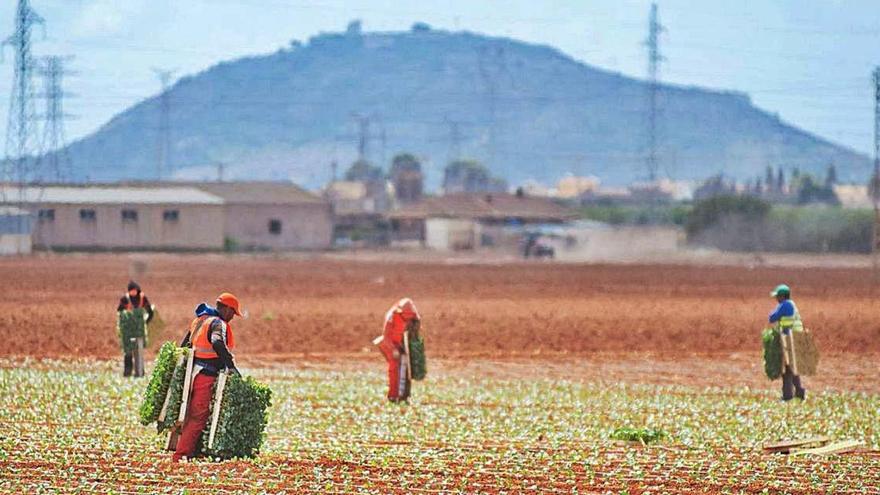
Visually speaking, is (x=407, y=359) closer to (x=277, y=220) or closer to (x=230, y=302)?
(x=230, y=302)

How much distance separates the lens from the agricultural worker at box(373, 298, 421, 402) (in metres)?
25.9

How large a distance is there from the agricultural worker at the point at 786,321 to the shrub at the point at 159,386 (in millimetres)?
11548

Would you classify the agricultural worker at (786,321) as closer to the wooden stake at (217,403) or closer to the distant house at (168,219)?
the wooden stake at (217,403)

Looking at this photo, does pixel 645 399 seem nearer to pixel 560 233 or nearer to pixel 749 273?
pixel 749 273

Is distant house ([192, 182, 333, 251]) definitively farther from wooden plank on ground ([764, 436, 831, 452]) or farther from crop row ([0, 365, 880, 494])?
wooden plank on ground ([764, 436, 831, 452])

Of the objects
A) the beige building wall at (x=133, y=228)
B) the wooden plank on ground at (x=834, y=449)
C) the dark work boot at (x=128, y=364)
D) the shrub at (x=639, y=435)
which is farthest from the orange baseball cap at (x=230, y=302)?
the beige building wall at (x=133, y=228)

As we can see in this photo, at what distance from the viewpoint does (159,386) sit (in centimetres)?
1814

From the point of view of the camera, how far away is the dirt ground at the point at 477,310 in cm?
3731

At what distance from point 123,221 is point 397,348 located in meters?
72.7

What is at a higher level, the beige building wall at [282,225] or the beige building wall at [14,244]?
the beige building wall at [282,225]

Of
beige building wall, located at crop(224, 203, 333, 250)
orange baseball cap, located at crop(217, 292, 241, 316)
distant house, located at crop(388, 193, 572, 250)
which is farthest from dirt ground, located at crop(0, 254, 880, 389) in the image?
distant house, located at crop(388, 193, 572, 250)

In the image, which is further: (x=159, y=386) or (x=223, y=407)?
(x=159, y=386)

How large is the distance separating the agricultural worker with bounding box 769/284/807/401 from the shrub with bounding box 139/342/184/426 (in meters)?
11.5

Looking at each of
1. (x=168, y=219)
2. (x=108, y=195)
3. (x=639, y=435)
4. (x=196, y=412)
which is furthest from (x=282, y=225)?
(x=196, y=412)
